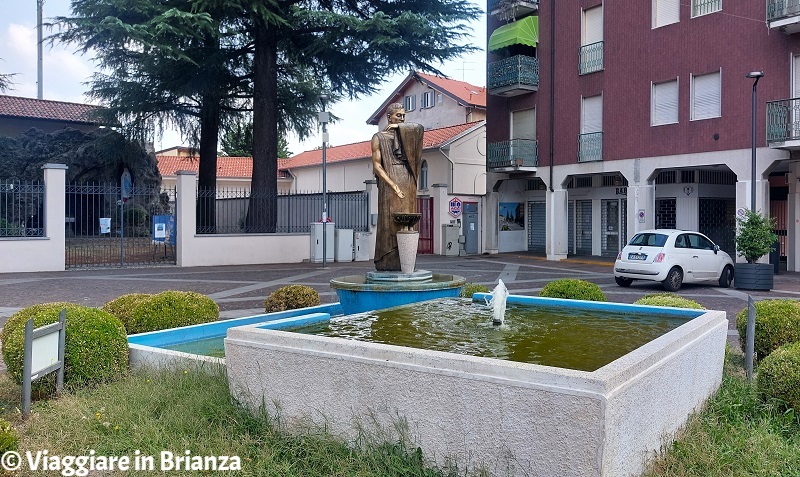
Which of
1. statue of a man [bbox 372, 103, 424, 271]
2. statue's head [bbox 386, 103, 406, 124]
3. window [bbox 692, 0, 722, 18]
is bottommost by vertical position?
statue of a man [bbox 372, 103, 424, 271]

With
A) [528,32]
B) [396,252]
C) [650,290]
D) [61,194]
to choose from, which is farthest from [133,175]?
[396,252]

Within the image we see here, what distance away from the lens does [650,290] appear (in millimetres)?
16766

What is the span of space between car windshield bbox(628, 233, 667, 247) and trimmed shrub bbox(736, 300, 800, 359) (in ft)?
31.9

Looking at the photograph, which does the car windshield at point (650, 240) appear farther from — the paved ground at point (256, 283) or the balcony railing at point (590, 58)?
the balcony railing at point (590, 58)

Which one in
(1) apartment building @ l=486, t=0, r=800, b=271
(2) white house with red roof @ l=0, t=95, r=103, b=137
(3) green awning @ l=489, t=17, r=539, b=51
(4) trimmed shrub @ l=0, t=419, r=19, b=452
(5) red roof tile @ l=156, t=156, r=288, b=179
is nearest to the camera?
(4) trimmed shrub @ l=0, t=419, r=19, b=452

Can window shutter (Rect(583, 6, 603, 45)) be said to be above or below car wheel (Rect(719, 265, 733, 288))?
above

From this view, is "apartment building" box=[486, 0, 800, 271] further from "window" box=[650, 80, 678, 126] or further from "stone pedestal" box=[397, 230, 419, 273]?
"stone pedestal" box=[397, 230, 419, 273]

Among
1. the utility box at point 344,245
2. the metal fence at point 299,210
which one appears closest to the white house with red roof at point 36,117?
the metal fence at point 299,210

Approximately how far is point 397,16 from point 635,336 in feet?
60.6

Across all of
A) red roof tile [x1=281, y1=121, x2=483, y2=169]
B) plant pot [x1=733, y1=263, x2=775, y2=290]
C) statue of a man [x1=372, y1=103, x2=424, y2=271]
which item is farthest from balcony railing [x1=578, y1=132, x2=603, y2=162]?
statue of a man [x1=372, y1=103, x2=424, y2=271]

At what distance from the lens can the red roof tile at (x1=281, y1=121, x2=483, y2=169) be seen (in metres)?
33.2

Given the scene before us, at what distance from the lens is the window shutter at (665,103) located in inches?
907

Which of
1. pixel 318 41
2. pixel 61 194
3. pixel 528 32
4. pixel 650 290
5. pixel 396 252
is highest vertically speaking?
pixel 528 32

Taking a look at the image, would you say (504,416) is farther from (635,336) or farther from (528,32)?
(528,32)
